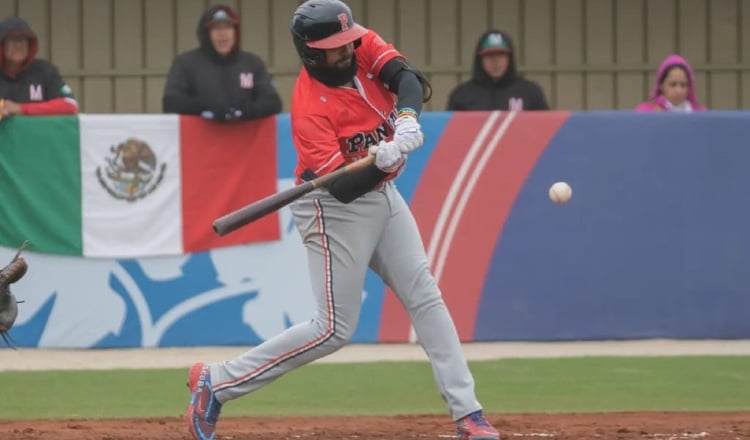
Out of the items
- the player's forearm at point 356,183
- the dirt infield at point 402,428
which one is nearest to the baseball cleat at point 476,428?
the dirt infield at point 402,428

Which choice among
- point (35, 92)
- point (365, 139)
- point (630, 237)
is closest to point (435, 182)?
point (630, 237)

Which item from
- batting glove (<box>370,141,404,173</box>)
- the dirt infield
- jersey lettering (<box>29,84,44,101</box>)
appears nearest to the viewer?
batting glove (<box>370,141,404,173</box>)

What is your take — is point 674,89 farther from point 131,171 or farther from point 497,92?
point 131,171

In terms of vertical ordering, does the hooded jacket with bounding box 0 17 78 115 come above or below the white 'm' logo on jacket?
above

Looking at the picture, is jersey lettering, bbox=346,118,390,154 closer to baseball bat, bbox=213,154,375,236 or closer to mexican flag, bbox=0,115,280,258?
baseball bat, bbox=213,154,375,236

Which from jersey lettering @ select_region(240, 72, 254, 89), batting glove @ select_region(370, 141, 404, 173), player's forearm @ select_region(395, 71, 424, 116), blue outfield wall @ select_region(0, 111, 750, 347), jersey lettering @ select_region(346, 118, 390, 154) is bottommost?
blue outfield wall @ select_region(0, 111, 750, 347)

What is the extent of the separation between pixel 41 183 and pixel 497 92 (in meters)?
3.24

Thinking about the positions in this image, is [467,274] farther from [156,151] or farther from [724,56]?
[724,56]

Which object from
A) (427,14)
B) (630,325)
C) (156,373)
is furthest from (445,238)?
(427,14)

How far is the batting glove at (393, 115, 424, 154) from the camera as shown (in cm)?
622

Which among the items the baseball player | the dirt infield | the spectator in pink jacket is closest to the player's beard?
the baseball player

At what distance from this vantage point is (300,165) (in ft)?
21.6

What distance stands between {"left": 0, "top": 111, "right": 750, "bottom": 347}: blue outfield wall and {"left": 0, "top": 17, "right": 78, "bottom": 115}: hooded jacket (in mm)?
1025

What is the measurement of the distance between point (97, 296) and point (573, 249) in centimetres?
323
